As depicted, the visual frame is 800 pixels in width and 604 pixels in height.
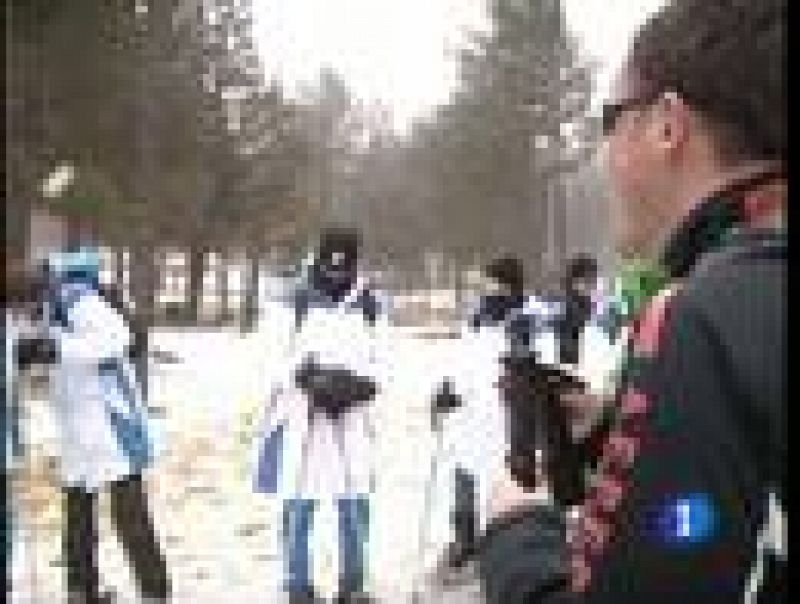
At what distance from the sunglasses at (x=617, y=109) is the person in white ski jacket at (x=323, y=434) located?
1.05m

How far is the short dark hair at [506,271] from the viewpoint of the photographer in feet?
4.25

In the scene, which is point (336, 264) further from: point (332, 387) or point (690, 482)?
point (690, 482)

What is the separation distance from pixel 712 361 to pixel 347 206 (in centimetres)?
98

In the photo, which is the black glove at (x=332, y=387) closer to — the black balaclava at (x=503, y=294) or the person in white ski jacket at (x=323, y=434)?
the person in white ski jacket at (x=323, y=434)

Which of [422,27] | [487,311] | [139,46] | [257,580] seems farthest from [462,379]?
[139,46]

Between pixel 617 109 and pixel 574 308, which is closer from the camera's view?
pixel 617 109

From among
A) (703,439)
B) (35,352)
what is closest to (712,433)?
(703,439)

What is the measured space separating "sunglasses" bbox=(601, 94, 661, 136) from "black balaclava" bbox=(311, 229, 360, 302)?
0.93 metres

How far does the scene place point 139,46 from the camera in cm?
116

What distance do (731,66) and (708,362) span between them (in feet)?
0.19

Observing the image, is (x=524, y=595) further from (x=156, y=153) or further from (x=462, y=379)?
(x=462, y=379)

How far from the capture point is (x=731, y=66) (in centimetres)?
26

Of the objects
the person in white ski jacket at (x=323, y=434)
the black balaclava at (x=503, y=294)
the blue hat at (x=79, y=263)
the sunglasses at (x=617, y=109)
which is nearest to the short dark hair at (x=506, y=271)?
the black balaclava at (x=503, y=294)

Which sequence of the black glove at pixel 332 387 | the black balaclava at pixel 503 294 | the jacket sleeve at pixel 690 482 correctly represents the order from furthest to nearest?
the black glove at pixel 332 387 < the black balaclava at pixel 503 294 < the jacket sleeve at pixel 690 482
